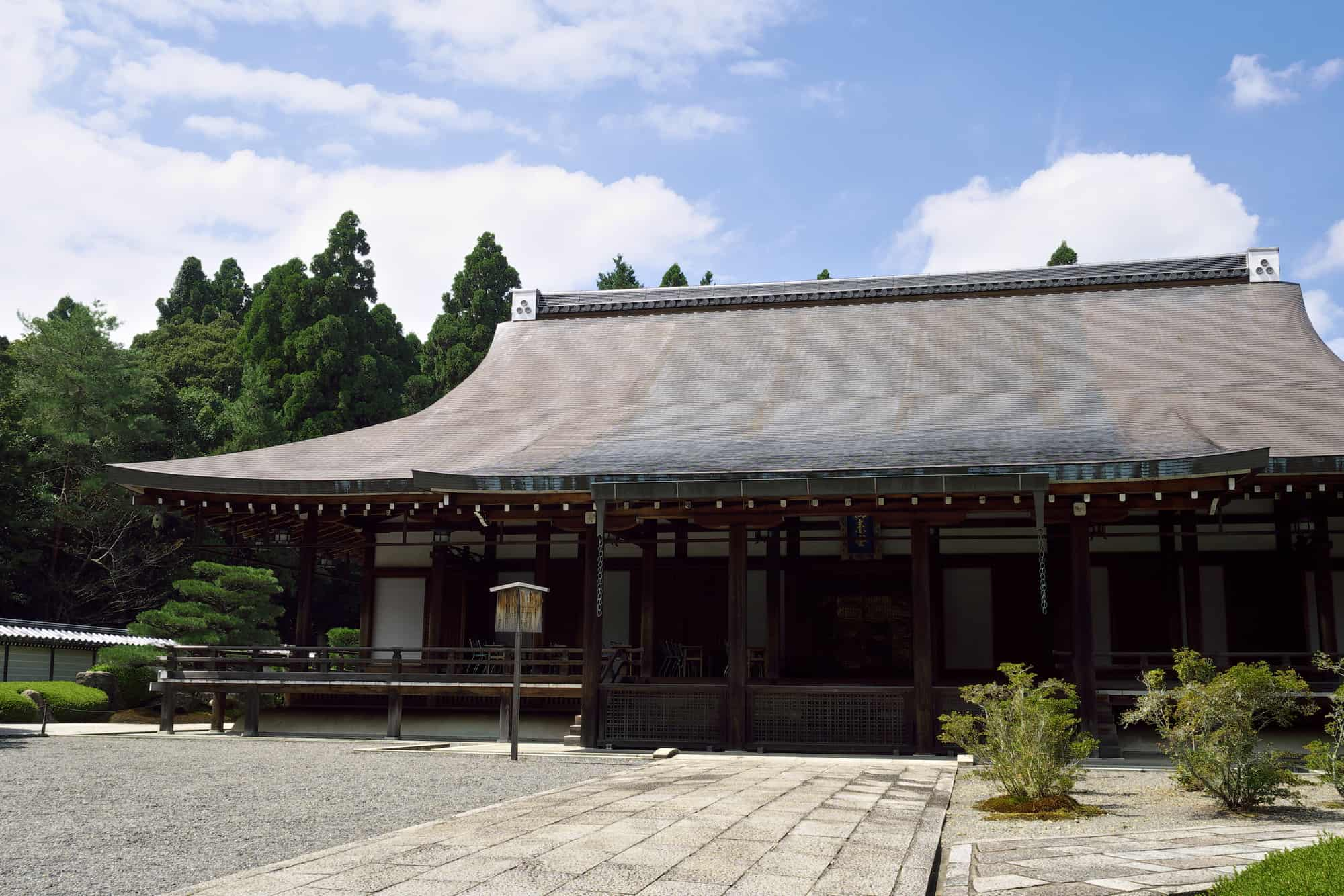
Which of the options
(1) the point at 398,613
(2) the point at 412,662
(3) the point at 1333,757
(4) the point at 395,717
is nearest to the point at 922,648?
(3) the point at 1333,757

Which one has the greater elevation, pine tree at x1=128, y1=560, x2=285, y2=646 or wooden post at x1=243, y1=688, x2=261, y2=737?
pine tree at x1=128, y1=560, x2=285, y2=646

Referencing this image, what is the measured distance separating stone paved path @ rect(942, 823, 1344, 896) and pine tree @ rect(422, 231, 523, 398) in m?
32.2

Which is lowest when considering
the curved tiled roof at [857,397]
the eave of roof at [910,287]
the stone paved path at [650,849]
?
the stone paved path at [650,849]

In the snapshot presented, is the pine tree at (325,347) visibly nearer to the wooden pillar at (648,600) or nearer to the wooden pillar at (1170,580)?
the wooden pillar at (648,600)

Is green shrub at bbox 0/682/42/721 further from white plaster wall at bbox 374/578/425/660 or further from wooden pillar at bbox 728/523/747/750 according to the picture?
wooden pillar at bbox 728/523/747/750

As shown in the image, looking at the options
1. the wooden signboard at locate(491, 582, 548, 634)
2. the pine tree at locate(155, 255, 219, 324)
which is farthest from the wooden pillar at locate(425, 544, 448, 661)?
the pine tree at locate(155, 255, 219, 324)

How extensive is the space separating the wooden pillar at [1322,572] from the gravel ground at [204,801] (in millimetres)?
8057

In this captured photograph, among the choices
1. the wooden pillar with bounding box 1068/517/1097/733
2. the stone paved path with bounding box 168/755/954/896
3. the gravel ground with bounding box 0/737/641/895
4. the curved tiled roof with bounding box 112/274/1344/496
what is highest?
the curved tiled roof with bounding box 112/274/1344/496

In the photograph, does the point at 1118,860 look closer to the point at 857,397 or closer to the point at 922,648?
the point at 922,648

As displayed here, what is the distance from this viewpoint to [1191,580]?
1367 centimetres

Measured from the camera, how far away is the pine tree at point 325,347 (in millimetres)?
34875

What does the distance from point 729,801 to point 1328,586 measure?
889cm

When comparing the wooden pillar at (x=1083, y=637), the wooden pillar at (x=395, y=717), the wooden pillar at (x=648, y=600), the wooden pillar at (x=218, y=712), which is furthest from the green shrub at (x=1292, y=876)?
the wooden pillar at (x=218, y=712)

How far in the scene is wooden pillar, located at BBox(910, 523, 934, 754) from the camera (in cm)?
1209
